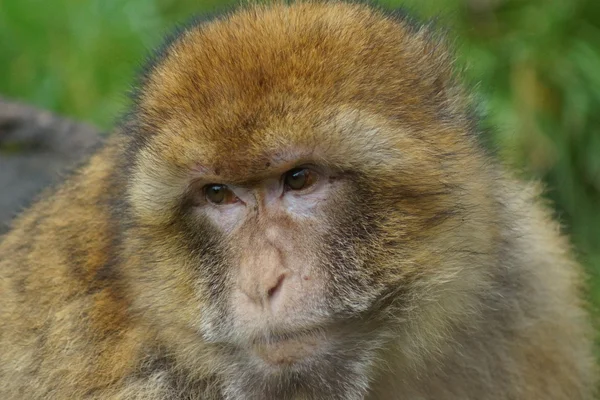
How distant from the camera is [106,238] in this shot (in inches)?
121

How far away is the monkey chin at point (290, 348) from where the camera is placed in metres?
2.50

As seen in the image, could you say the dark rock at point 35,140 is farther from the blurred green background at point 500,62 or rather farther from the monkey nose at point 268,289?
the monkey nose at point 268,289

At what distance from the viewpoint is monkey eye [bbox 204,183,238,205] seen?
2.70 metres

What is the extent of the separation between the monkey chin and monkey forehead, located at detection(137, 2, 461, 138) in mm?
574

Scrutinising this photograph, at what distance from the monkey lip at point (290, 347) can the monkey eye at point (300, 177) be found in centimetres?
41

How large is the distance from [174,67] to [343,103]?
22.3 inches

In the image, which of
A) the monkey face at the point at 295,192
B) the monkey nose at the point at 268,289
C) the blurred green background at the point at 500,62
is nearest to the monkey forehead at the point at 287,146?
the monkey face at the point at 295,192

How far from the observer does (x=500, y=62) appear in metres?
6.04

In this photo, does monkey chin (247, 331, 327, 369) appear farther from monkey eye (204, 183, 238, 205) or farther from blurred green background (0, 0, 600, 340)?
blurred green background (0, 0, 600, 340)

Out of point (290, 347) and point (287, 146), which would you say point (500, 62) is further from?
point (290, 347)

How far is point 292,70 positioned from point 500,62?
3688 millimetres

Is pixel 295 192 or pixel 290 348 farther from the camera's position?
pixel 295 192

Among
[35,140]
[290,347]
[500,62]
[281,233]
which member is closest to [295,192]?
[281,233]

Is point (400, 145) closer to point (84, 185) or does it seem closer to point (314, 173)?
point (314, 173)
